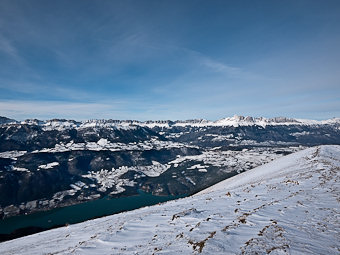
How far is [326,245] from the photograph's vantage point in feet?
38.7

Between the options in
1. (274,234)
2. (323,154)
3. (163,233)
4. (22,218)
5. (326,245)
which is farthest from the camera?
(22,218)

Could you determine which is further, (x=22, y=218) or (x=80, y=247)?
(x=22, y=218)

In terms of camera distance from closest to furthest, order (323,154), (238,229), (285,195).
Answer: (238,229)
(285,195)
(323,154)

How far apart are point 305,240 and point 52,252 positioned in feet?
57.8

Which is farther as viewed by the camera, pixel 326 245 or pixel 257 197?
pixel 257 197

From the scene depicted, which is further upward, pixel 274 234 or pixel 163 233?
pixel 274 234

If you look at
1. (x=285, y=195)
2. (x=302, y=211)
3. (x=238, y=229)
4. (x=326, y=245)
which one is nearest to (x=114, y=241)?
(x=238, y=229)

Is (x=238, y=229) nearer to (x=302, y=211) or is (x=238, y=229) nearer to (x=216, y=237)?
(x=216, y=237)

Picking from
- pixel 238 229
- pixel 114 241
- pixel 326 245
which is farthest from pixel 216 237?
pixel 114 241

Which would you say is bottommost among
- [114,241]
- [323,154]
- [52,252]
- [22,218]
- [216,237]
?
[22,218]

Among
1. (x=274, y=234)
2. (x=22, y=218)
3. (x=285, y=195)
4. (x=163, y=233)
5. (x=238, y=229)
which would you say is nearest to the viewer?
(x=274, y=234)

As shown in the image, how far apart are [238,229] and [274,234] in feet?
7.34

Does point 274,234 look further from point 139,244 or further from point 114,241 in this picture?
point 114,241

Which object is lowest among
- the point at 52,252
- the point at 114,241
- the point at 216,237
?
the point at 52,252
